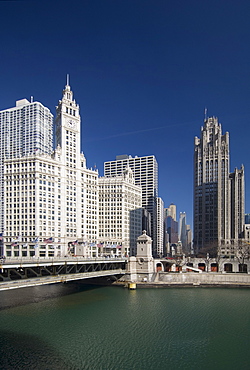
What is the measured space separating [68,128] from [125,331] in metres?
120

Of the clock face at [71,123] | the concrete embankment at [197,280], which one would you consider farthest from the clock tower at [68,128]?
the concrete embankment at [197,280]

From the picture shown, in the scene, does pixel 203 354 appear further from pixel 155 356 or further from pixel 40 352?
pixel 40 352

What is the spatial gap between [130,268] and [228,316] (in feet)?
176

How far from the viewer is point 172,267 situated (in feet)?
464

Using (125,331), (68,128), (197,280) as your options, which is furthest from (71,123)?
(125,331)

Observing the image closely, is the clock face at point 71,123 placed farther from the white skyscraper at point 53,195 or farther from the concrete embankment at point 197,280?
the concrete embankment at point 197,280

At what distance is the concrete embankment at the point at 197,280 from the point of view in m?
110

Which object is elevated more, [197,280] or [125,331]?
[125,331]

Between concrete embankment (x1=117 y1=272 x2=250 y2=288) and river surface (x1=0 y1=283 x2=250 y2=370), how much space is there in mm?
→ 13245

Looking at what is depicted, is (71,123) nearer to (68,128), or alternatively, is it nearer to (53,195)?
(68,128)

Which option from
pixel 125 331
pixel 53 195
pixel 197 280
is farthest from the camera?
pixel 53 195

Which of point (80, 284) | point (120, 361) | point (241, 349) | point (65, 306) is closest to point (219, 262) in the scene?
point (80, 284)

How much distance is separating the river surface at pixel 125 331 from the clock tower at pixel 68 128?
79.7m

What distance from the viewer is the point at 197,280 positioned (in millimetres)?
115062
